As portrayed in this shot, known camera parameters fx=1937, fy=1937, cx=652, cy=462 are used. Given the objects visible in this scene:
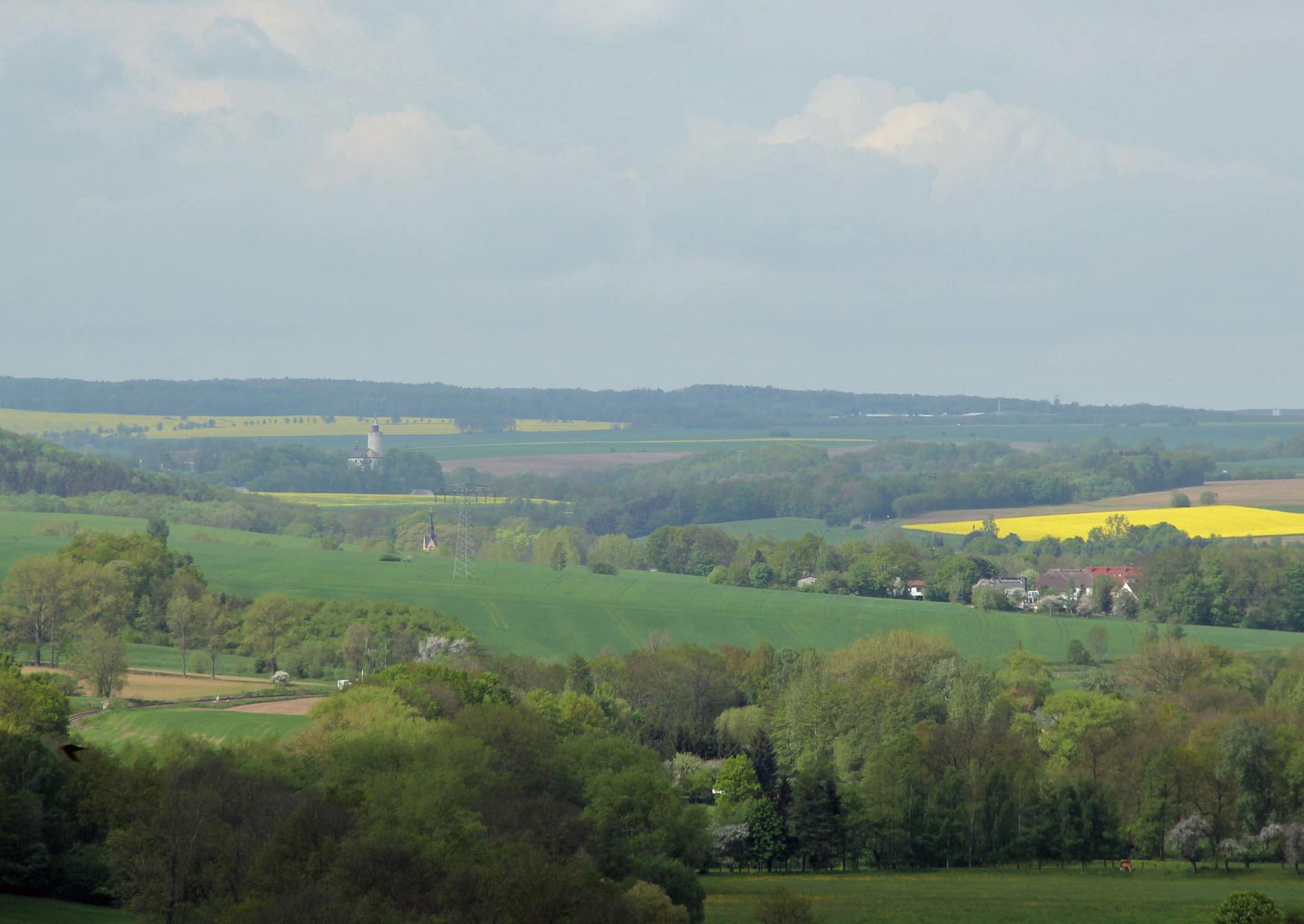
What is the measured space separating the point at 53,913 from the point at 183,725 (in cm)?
2995

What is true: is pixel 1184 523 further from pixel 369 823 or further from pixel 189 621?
pixel 369 823

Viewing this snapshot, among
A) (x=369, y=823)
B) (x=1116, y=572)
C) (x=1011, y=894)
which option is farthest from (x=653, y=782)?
(x=1116, y=572)

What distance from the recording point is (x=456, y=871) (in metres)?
43.5

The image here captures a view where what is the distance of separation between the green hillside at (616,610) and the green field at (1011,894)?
140 ft

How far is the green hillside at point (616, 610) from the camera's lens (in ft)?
373

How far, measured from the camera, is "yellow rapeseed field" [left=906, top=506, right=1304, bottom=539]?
178375 millimetres

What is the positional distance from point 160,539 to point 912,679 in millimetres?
57701

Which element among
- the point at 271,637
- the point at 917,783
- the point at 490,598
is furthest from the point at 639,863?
the point at 490,598

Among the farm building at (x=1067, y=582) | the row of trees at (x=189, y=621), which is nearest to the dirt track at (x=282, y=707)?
the row of trees at (x=189, y=621)

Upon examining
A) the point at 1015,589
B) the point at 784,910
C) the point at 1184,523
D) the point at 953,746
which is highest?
the point at 1184,523

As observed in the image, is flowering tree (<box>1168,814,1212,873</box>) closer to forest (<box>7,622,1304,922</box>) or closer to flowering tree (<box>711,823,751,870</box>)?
forest (<box>7,622,1304,922</box>)

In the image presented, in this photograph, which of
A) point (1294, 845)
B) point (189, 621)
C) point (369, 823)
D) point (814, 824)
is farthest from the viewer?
point (189, 621)

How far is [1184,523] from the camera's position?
186m

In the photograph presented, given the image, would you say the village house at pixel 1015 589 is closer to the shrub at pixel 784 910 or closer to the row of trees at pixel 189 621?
the row of trees at pixel 189 621
